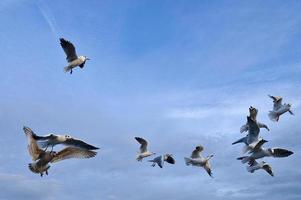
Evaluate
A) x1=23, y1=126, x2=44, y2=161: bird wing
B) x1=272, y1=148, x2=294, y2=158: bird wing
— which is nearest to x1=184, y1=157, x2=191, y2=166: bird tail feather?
x1=272, y1=148, x2=294, y2=158: bird wing

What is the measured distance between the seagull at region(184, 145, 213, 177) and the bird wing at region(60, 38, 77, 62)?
43.2 feet

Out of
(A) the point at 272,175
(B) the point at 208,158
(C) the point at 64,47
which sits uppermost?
(C) the point at 64,47

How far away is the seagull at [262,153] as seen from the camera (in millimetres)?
42000

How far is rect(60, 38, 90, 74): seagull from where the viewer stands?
138 ft

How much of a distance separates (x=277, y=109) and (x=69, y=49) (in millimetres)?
19143

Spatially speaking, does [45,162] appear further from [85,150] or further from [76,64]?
[76,64]

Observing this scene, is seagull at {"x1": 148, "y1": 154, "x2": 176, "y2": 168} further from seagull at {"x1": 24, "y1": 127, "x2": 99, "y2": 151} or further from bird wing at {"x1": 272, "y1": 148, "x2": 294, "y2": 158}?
seagull at {"x1": 24, "y1": 127, "x2": 99, "y2": 151}

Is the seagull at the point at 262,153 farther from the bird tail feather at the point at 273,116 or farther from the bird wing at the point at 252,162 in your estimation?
the bird tail feather at the point at 273,116

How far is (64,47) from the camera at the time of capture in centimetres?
4209

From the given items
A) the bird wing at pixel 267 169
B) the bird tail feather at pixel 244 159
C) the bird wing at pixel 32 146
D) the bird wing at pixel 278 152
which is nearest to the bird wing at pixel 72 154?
the bird wing at pixel 32 146

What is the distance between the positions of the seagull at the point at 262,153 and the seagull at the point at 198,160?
7.63 meters

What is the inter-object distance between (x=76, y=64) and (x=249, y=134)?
503 inches

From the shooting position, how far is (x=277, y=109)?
5166 cm

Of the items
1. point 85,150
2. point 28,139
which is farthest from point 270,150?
point 28,139
